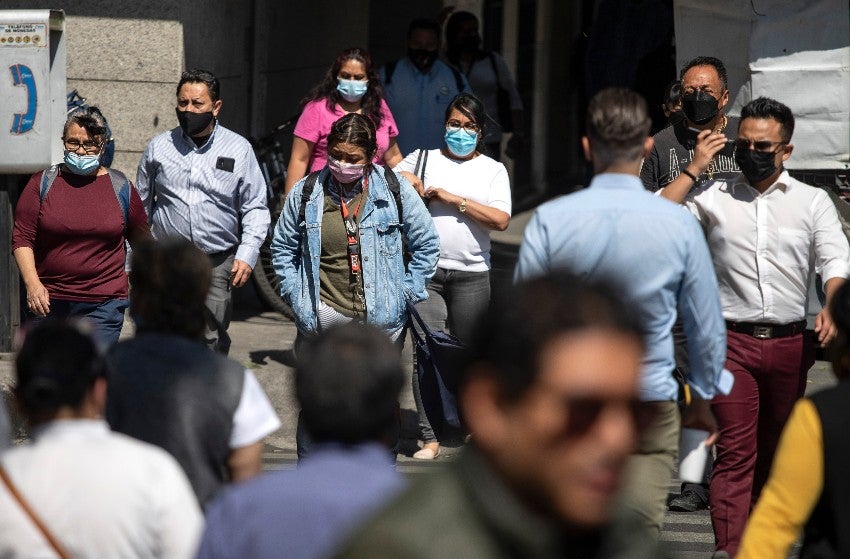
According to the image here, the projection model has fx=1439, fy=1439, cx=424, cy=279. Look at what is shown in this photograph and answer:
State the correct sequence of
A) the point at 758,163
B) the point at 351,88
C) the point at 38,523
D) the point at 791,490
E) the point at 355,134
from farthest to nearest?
the point at 351,88
the point at 355,134
the point at 758,163
the point at 791,490
the point at 38,523

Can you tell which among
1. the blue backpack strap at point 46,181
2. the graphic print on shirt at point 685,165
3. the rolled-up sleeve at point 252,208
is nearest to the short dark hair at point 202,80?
the rolled-up sleeve at point 252,208

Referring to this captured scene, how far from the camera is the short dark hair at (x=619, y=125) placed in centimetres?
421

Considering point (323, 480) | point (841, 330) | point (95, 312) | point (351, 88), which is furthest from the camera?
point (351, 88)

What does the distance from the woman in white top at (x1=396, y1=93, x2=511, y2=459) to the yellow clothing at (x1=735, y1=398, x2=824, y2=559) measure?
3931 millimetres

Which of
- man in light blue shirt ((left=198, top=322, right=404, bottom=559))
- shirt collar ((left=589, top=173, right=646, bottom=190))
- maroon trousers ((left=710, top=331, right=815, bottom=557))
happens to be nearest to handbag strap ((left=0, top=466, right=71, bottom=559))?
man in light blue shirt ((left=198, top=322, right=404, bottom=559))

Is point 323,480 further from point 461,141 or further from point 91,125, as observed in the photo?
point 461,141

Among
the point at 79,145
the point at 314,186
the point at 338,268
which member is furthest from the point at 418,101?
the point at 79,145

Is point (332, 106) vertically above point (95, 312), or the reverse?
point (332, 106)

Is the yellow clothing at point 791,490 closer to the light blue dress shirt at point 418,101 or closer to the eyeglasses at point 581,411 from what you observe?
the eyeglasses at point 581,411

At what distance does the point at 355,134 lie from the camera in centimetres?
639

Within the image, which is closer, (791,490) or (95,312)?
(791,490)

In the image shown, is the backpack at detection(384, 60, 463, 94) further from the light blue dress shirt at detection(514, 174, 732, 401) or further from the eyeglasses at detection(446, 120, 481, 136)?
the light blue dress shirt at detection(514, 174, 732, 401)

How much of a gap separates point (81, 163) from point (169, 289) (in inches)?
127

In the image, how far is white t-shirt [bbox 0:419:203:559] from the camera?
2.87 meters
